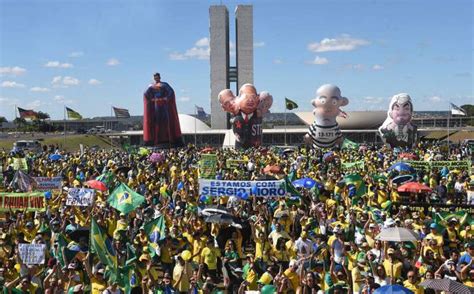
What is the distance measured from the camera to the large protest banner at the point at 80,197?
12.7 metres

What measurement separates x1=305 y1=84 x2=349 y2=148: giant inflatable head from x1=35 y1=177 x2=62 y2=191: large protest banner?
23192 millimetres

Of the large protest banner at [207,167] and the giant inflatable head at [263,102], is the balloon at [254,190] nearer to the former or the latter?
the large protest banner at [207,167]

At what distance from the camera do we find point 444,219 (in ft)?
35.9

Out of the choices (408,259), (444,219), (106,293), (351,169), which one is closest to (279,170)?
(351,169)

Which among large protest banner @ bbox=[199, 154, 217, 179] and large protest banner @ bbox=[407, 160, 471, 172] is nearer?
large protest banner @ bbox=[199, 154, 217, 179]

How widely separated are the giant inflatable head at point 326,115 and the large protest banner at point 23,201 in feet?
85.5

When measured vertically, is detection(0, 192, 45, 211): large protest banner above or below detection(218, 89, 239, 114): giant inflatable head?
below

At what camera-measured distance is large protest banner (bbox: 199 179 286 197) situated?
12.4 m

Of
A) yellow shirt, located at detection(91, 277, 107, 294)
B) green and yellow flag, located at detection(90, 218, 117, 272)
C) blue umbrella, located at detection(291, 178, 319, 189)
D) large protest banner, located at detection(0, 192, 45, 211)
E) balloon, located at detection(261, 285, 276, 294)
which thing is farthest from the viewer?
blue umbrella, located at detection(291, 178, 319, 189)

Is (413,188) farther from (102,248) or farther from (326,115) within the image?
(326,115)

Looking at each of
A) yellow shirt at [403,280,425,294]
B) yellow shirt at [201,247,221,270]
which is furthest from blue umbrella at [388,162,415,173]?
yellow shirt at [403,280,425,294]

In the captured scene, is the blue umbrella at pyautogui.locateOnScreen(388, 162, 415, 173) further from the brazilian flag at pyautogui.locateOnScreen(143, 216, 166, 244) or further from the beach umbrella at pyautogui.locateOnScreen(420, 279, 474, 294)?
the beach umbrella at pyautogui.locateOnScreen(420, 279, 474, 294)

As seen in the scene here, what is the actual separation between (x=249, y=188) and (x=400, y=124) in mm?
26311

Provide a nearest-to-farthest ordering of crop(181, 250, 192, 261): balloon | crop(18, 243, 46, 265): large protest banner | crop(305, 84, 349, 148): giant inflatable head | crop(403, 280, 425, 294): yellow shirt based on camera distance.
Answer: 1. crop(403, 280, 425, 294): yellow shirt
2. crop(18, 243, 46, 265): large protest banner
3. crop(181, 250, 192, 261): balloon
4. crop(305, 84, 349, 148): giant inflatable head
